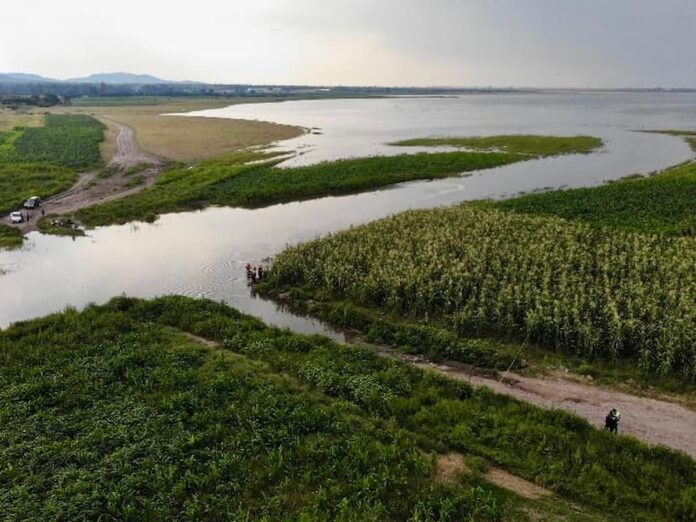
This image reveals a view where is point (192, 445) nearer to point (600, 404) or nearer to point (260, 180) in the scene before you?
point (600, 404)

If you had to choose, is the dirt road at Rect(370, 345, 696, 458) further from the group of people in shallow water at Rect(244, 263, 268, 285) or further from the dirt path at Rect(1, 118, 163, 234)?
the dirt path at Rect(1, 118, 163, 234)

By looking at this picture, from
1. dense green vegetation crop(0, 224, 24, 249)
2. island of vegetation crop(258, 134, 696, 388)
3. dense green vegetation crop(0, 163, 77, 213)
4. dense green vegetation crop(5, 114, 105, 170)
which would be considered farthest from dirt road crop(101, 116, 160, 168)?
island of vegetation crop(258, 134, 696, 388)

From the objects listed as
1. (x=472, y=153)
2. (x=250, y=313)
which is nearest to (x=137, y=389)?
(x=250, y=313)

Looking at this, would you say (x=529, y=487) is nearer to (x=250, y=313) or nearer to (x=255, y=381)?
(x=255, y=381)

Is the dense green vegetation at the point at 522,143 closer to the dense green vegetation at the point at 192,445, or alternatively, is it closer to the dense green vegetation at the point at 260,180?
the dense green vegetation at the point at 260,180

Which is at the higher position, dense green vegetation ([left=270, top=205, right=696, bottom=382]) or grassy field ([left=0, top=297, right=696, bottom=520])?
dense green vegetation ([left=270, top=205, right=696, bottom=382])

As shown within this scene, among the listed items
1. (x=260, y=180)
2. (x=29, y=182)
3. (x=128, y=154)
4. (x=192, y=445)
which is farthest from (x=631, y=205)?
(x=128, y=154)
